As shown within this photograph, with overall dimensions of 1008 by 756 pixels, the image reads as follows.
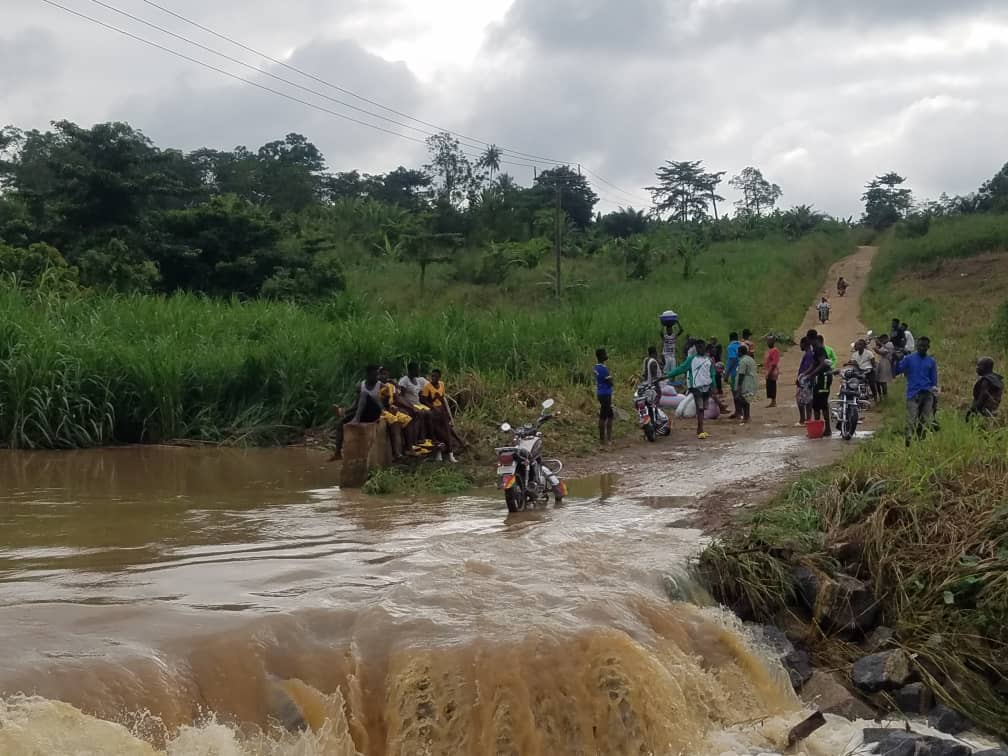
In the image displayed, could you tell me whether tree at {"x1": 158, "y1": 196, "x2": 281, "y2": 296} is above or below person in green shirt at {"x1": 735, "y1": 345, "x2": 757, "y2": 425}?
above

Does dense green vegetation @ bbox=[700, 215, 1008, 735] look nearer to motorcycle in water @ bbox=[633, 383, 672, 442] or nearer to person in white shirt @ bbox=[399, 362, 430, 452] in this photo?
person in white shirt @ bbox=[399, 362, 430, 452]

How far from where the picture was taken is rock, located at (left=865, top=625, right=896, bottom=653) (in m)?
7.19

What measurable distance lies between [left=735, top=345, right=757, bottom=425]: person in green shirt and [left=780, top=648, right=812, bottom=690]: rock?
9.67 metres

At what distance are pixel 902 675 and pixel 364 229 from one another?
125ft

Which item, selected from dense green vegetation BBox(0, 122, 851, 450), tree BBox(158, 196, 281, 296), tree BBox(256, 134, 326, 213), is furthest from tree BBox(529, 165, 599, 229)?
tree BBox(158, 196, 281, 296)

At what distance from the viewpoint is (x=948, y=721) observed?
21.1ft

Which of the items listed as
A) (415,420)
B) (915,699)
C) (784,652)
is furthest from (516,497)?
(915,699)

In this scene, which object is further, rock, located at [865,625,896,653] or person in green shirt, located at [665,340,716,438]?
person in green shirt, located at [665,340,716,438]

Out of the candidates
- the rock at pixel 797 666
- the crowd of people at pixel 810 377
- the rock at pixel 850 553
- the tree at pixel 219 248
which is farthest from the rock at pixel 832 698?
the tree at pixel 219 248

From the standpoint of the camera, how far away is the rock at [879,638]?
23.6ft

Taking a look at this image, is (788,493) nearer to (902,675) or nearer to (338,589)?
(902,675)

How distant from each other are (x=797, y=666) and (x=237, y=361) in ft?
35.2

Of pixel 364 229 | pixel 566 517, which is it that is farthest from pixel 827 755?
pixel 364 229

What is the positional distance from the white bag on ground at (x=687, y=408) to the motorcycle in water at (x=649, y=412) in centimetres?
126
